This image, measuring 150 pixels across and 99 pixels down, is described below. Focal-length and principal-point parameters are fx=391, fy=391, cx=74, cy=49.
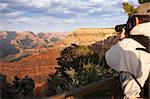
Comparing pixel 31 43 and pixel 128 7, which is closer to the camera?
pixel 128 7

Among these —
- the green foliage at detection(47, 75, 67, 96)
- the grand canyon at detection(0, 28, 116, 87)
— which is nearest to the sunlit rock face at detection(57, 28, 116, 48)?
the grand canyon at detection(0, 28, 116, 87)

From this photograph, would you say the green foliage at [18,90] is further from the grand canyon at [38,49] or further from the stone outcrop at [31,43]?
the stone outcrop at [31,43]

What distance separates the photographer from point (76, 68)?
38.0 feet

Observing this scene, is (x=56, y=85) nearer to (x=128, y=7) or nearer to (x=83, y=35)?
(x=128, y=7)

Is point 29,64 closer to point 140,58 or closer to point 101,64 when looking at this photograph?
point 101,64

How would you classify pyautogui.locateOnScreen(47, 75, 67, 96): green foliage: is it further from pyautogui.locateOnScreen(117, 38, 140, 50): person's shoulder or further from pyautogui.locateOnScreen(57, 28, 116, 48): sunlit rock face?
pyautogui.locateOnScreen(57, 28, 116, 48): sunlit rock face

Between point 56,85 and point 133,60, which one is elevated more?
point 133,60

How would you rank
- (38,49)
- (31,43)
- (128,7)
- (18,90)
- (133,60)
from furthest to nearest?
(31,43)
(38,49)
(128,7)
(18,90)
(133,60)

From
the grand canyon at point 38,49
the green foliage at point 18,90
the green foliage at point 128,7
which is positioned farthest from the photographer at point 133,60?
the grand canyon at point 38,49

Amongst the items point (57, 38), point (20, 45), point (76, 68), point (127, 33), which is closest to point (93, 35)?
point (20, 45)

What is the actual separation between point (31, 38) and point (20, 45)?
5087mm

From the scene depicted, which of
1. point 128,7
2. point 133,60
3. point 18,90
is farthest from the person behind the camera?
point 128,7

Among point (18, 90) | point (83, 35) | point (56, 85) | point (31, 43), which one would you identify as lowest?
point (31, 43)

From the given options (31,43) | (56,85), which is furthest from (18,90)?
(31,43)
